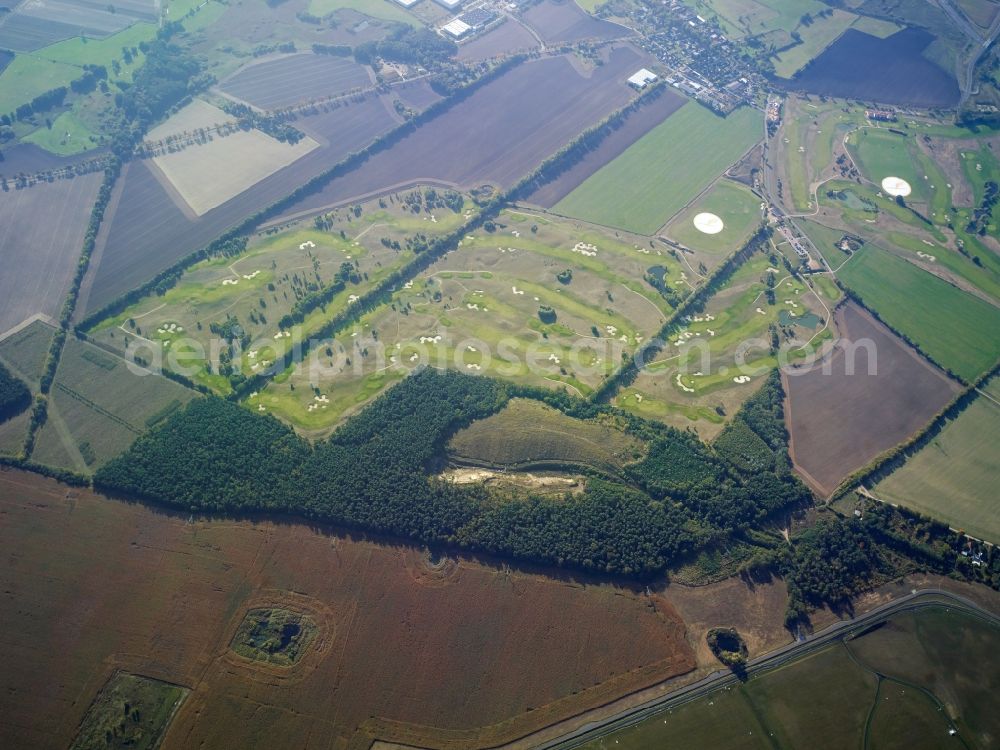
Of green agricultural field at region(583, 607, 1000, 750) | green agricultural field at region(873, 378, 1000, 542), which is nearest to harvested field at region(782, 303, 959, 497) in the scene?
green agricultural field at region(873, 378, 1000, 542)

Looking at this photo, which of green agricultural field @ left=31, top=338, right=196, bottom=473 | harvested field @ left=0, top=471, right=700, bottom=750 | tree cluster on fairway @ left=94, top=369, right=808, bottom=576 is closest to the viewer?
harvested field @ left=0, top=471, right=700, bottom=750

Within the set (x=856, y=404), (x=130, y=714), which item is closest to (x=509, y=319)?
(x=856, y=404)

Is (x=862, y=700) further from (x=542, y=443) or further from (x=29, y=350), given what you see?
(x=29, y=350)

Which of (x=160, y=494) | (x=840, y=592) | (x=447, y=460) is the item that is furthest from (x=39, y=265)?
(x=840, y=592)

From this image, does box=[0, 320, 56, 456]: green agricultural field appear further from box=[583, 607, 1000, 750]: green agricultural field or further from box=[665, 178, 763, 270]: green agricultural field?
box=[665, 178, 763, 270]: green agricultural field

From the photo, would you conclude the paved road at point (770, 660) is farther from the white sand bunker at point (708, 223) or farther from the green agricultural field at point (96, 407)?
the white sand bunker at point (708, 223)

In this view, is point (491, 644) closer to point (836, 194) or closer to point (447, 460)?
point (447, 460)

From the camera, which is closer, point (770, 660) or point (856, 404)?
point (770, 660)
